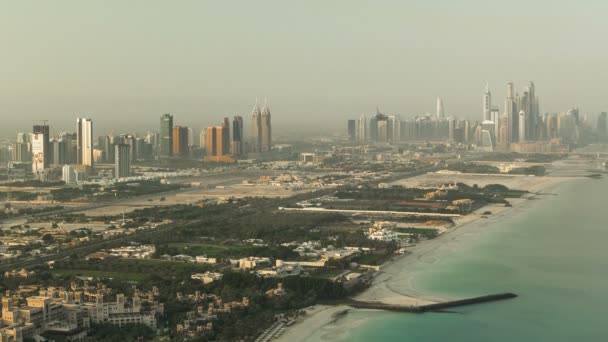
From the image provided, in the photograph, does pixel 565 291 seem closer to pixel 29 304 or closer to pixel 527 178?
pixel 29 304

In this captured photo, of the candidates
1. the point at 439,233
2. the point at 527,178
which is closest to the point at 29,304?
the point at 439,233

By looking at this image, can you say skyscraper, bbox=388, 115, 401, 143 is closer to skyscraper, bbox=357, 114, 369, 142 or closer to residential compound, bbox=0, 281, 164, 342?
skyscraper, bbox=357, 114, 369, 142

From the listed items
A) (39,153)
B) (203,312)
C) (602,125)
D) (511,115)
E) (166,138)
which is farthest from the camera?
(602,125)

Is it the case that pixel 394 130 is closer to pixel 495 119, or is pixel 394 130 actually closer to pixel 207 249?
pixel 495 119

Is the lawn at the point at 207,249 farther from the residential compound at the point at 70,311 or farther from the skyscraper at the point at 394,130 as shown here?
the skyscraper at the point at 394,130

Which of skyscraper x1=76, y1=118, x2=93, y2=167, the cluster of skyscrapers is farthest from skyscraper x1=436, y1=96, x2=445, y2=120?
skyscraper x1=76, y1=118, x2=93, y2=167

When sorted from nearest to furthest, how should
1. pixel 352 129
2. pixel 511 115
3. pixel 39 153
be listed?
pixel 39 153, pixel 511 115, pixel 352 129

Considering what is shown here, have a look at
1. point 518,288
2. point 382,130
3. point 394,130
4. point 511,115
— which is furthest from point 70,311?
point 394,130
